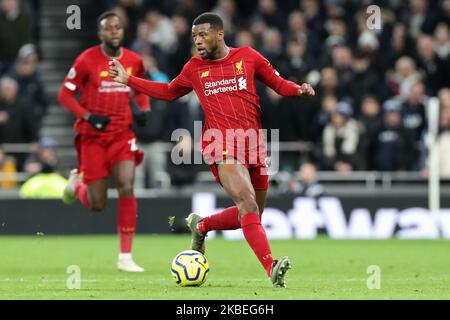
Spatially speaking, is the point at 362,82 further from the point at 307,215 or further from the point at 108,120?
the point at 108,120

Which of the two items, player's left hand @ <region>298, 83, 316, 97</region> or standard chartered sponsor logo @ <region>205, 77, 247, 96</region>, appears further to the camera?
standard chartered sponsor logo @ <region>205, 77, 247, 96</region>

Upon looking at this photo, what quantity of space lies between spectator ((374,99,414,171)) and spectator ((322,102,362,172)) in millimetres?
388

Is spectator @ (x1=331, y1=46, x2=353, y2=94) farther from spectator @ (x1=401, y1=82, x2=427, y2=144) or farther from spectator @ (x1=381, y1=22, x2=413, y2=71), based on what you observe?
spectator @ (x1=401, y1=82, x2=427, y2=144)

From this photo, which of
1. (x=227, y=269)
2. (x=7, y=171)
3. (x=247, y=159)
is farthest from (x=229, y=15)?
(x=247, y=159)

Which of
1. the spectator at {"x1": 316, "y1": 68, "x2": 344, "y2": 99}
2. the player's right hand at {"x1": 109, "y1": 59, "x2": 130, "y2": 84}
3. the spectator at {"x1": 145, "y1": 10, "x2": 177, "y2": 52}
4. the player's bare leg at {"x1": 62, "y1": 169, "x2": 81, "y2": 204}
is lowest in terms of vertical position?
the player's bare leg at {"x1": 62, "y1": 169, "x2": 81, "y2": 204}

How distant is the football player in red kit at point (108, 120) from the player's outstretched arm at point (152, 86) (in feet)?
6.21

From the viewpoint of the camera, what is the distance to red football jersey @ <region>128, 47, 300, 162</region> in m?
11.5

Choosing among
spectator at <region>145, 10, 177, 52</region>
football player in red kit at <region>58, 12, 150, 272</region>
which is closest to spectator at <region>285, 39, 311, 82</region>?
spectator at <region>145, 10, 177, 52</region>

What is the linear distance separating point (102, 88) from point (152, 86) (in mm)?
2185

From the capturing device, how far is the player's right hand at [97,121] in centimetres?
1389

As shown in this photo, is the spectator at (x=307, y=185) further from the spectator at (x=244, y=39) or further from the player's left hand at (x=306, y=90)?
the player's left hand at (x=306, y=90)

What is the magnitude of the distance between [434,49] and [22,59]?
283 inches
